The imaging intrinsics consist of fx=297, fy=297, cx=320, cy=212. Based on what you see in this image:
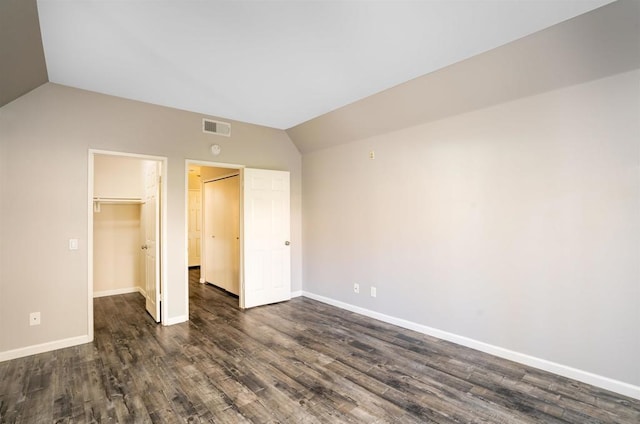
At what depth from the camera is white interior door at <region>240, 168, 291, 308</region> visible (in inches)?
184

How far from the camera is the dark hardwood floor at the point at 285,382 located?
7.13 feet

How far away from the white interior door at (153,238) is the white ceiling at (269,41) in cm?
132

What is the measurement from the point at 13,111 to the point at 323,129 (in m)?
3.57

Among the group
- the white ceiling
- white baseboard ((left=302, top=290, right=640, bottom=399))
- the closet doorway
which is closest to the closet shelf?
the closet doorway

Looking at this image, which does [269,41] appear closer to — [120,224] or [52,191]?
[52,191]

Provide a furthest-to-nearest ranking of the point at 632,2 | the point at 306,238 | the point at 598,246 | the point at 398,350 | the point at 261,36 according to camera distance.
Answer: the point at 306,238, the point at 398,350, the point at 598,246, the point at 261,36, the point at 632,2

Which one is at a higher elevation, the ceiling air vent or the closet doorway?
the ceiling air vent

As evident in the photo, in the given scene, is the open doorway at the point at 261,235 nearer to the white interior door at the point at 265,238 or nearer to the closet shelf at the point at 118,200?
the white interior door at the point at 265,238

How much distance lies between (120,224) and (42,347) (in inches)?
108

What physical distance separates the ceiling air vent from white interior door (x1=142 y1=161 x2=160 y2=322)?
2.74 feet

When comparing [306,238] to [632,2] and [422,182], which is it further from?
[632,2]

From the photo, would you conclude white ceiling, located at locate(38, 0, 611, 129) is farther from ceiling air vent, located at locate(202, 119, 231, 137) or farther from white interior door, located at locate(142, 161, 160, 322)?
white interior door, located at locate(142, 161, 160, 322)

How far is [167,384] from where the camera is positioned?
256 centimetres

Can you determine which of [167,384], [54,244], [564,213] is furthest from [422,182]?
[54,244]
